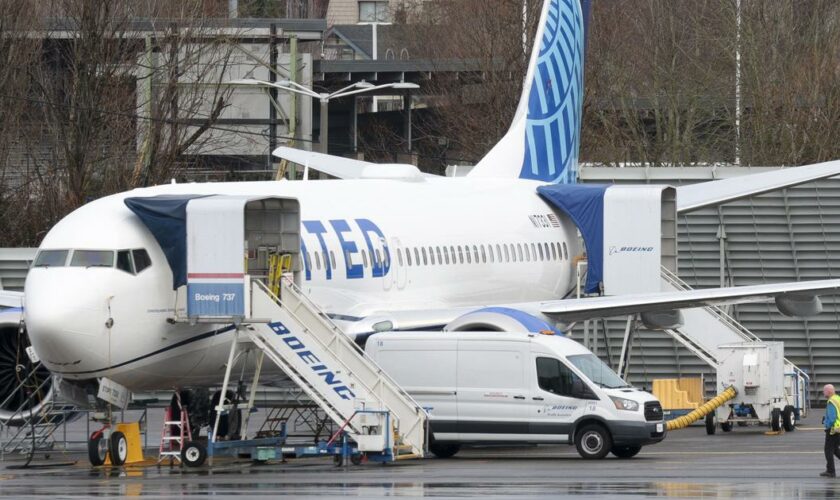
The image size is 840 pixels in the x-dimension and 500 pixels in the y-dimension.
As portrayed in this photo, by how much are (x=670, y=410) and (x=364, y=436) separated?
11.4 meters

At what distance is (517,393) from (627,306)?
12.8 ft

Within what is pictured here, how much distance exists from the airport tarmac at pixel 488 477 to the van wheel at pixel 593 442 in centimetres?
22

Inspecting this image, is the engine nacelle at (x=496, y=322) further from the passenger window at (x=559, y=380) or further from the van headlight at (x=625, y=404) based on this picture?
the van headlight at (x=625, y=404)

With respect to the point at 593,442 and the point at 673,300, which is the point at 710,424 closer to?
the point at 673,300

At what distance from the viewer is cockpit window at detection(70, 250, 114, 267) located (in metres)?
24.7

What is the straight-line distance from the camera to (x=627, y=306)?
3027cm

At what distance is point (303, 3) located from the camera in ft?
401

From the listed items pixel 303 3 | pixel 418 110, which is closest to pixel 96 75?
pixel 418 110

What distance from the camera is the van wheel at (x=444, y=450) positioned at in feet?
92.9

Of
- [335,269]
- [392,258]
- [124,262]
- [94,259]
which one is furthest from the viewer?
[392,258]

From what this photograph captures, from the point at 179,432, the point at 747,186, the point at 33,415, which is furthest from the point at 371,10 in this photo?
the point at 179,432

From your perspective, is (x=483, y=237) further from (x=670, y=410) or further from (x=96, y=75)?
(x=96, y=75)

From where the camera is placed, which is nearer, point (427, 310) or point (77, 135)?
point (427, 310)

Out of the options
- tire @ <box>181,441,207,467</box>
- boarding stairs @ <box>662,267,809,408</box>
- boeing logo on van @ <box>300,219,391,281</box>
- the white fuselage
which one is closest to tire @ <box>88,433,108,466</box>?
the white fuselage
